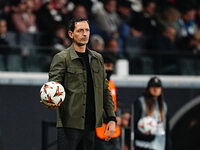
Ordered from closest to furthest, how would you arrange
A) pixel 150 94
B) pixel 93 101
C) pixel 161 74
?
pixel 93 101
pixel 150 94
pixel 161 74

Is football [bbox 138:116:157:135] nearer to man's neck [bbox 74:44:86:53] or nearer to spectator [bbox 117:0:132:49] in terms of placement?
man's neck [bbox 74:44:86:53]

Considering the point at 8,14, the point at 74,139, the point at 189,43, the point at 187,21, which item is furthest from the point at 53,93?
the point at 187,21

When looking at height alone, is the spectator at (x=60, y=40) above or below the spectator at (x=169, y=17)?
below

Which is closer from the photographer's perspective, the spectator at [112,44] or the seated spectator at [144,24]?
the spectator at [112,44]

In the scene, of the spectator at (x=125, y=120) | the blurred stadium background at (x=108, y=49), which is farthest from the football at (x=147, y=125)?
the blurred stadium background at (x=108, y=49)

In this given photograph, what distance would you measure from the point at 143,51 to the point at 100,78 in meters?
5.48

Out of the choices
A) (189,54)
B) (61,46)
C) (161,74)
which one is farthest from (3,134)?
(189,54)

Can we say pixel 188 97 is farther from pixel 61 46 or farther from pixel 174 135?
pixel 61 46

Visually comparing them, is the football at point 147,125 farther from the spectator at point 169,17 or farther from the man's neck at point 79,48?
the spectator at point 169,17

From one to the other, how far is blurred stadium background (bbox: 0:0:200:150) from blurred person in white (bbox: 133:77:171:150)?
5.36ft

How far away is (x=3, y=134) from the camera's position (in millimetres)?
9203

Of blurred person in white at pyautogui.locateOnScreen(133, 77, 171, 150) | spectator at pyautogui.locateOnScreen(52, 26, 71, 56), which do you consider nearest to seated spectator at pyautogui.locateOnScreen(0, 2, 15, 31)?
spectator at pyautogui.locateOnScreen(52, 26, 71, 56)

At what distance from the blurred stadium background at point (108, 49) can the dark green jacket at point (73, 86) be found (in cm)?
388

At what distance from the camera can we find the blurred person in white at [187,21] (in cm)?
1336
